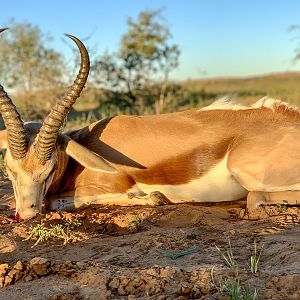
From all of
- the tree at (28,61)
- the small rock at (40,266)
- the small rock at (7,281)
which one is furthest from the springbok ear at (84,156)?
the tree at (28,61)

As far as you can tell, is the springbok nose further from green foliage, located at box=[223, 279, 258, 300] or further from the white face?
green foliage, located at box=[223, 279, 258, 300]

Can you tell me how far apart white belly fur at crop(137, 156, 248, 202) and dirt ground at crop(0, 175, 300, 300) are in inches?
4.7

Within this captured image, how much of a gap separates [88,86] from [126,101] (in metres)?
1.86

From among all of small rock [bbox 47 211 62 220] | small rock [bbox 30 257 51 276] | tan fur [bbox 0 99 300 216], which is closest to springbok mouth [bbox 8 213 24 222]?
tan fur [bbox 0 99 300 216]

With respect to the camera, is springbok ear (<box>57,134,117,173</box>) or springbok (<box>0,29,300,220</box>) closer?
springbok (<box>0,29,300,220</box>)

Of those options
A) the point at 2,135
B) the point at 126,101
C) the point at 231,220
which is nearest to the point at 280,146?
the point at 231,220

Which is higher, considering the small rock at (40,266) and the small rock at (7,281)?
the small rock at (40,266)

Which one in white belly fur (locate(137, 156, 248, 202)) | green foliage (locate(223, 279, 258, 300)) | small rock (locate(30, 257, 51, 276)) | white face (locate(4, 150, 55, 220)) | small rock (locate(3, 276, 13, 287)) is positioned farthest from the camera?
white belly fur (locate(137, 156, 248, 202))

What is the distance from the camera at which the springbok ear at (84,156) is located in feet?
20.3

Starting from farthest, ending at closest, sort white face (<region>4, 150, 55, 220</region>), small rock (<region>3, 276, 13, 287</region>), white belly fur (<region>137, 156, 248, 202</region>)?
white belly fur (<region>137, 156, 248, 202</region>) < white face (<region>4, 150, 55, 220</region>) < small rock (<region>3, 276, 13, 287</region>)

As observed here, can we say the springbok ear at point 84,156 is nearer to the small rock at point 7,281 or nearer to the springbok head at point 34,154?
the springbok head at point 34,154

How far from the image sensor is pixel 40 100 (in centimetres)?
1630

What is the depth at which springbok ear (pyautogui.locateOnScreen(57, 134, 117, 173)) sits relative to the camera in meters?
6.18

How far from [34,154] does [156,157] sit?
134 cm
